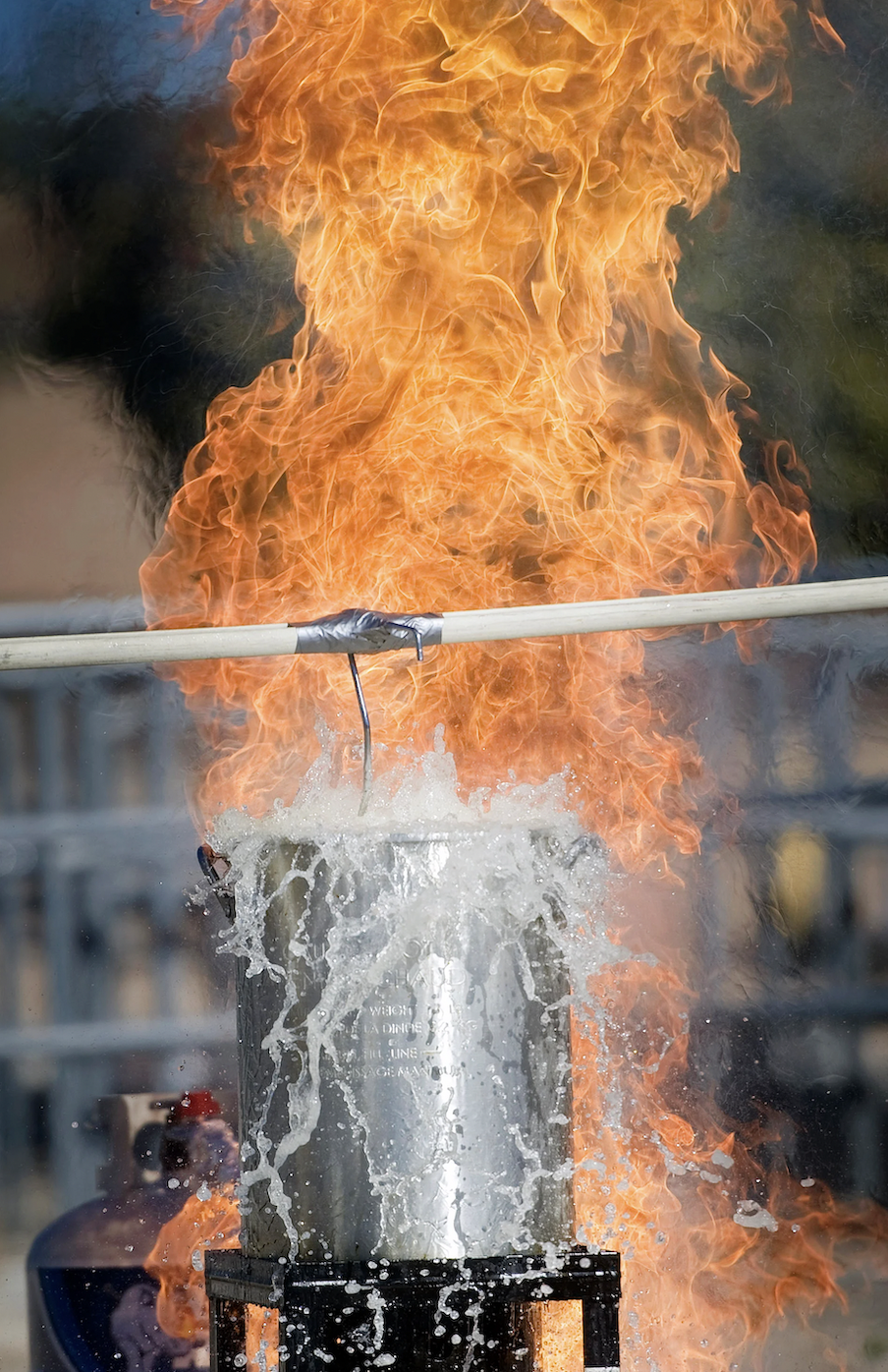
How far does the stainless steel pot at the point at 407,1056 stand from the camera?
1.84 m

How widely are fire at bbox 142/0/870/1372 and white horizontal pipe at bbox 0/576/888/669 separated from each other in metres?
0.90

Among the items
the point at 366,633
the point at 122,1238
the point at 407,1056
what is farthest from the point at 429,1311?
the point at 122,1238

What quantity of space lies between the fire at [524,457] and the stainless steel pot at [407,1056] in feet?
2.84

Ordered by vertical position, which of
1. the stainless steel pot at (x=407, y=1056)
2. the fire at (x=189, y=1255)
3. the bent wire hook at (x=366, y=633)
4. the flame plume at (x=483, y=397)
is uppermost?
the flame plume at (x=483, y=397)

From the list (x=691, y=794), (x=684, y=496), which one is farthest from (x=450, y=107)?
(x=691, y=794)

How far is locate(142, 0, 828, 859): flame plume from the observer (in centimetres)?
337

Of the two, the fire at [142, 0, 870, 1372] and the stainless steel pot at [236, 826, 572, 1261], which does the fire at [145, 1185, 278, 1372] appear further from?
the stainless steel pot at [236, 826, 572, 1261]

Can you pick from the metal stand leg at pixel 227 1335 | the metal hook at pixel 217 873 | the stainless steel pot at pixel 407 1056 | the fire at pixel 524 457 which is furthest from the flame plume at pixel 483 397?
the metal stand leg at pixel 227 1335

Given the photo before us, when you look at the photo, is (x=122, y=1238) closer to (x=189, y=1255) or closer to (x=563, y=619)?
(x=189, y=1255)

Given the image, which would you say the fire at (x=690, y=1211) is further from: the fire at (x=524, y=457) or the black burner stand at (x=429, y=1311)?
the black burner stand at (x=429, y=1311)

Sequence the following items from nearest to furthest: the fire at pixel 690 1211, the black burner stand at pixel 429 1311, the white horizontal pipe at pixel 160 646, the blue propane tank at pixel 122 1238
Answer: the black burner stand at pixel 429 1311 < the white horizontal pipe at pixel 160 646 < the fire at pixel 690 1211 < the blue propane tank at pixel 122 1238

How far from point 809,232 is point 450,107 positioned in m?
1.53

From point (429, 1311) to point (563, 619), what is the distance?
3.50 ft

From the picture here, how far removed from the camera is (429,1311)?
178cm
